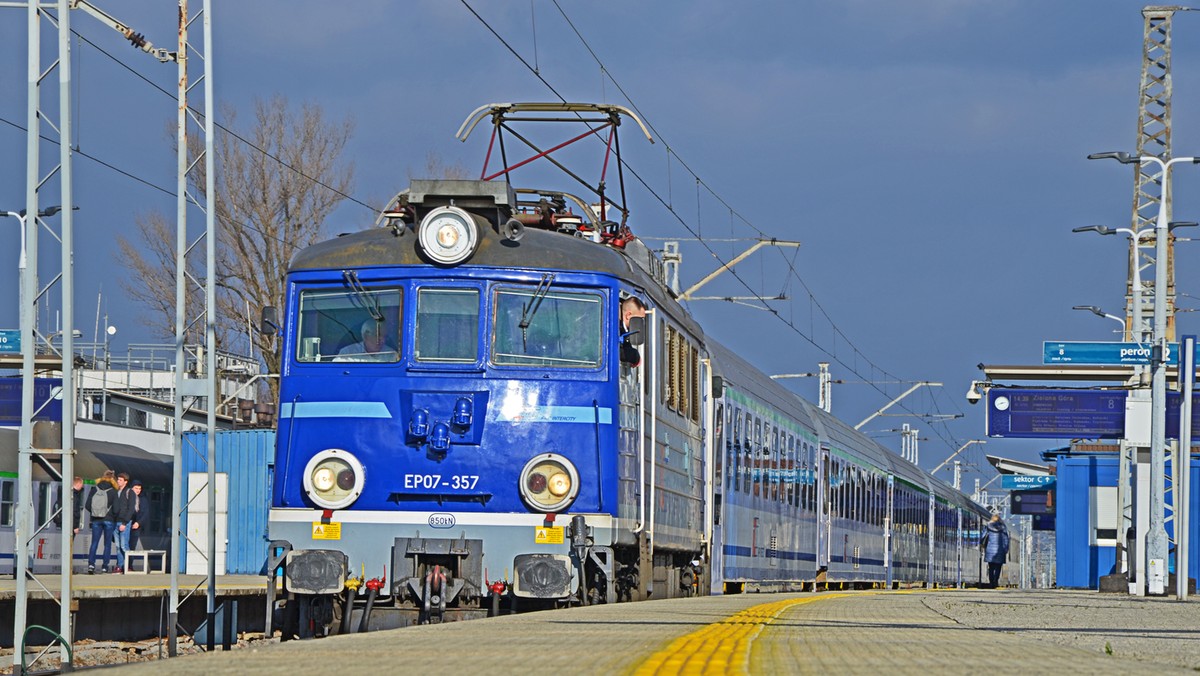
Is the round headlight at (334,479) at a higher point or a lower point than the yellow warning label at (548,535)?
higher

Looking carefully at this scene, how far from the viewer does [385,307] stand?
12.4 meters

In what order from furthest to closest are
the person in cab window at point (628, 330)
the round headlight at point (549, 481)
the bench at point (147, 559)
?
the bench at point (147, 559) → the person in cab window at point (628, 330) → the round headlight at point (549, 481)

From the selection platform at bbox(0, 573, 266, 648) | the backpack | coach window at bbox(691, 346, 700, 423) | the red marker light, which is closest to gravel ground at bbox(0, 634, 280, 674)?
platform at bbox(0, 573, 266, 648)

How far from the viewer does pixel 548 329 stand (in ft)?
40.8

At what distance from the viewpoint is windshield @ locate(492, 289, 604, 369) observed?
40.5 feet

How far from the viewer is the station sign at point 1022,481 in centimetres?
4931

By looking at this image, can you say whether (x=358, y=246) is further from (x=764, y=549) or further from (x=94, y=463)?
(x=94, y=463)

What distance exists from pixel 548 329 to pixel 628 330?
1.97 feet

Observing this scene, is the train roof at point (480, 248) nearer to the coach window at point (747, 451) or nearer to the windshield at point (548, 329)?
the windshield at point (548, 329)

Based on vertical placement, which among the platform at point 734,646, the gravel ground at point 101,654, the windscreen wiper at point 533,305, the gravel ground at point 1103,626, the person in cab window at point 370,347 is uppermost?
the windscreen wiper at point 533,305

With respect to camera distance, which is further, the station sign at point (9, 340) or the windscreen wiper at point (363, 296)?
the station sign at point (9, 340)

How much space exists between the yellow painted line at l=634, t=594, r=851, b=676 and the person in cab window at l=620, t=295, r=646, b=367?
9.13ft

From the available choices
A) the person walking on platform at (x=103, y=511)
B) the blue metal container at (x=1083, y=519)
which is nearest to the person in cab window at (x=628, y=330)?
Result: the person walking on platform at (x=103, y=511)

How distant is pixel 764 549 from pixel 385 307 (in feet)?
32.5
